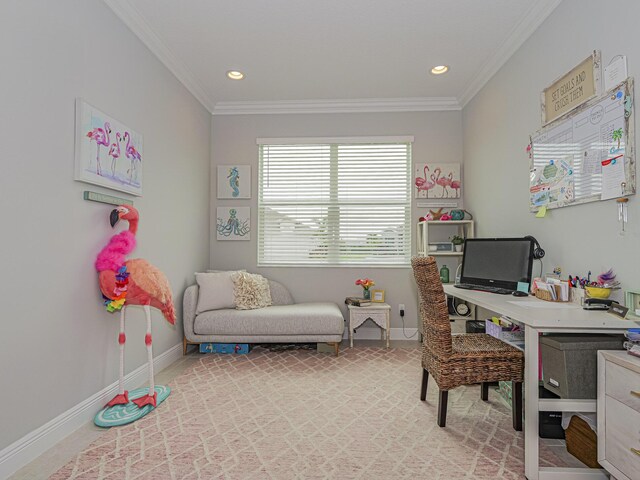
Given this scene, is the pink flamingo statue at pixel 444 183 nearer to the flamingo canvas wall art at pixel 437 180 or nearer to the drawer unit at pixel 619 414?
the flamingo canvas wall art at pixel 437 180

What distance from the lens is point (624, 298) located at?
183 centimetres

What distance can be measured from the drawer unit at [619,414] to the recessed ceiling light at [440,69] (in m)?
2.86

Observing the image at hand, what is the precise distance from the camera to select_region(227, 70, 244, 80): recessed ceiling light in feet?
11.6

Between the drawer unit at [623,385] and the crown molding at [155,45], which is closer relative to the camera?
the drawer unit at [623,385]

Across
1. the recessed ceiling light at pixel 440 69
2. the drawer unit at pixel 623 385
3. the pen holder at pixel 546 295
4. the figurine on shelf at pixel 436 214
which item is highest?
the recessed ceiling light at pixel 440 69

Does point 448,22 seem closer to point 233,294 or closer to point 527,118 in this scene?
point 527,118

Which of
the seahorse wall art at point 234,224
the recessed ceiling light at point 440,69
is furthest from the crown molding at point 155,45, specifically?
the recessed ceiling light at point 440,69

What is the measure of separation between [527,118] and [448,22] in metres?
0.95

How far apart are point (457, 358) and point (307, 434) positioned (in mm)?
972

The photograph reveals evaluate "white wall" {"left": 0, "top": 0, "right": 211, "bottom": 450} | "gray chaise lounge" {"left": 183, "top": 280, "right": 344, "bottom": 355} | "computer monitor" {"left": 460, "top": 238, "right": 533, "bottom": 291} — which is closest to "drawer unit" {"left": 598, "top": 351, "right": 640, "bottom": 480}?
"computer monitor" {"left": 460, "top": 238, "right": 533, "bottom": 291}

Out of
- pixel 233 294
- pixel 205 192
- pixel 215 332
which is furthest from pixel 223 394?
pixel 205 192

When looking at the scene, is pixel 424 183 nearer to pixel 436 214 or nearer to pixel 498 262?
pixel 436 214

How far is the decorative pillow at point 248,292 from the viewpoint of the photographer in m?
3.71

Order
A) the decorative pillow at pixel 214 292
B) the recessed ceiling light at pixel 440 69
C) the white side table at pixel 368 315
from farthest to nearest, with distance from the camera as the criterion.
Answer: the white side table at pixel 368 315
the decorative pillow at pixel 214 292
the recessed ceiling light at pixel 440 69
